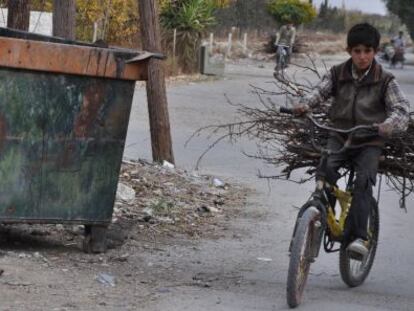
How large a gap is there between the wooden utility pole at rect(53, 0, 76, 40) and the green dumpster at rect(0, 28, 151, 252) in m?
2.69

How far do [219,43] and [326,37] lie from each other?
2732cm

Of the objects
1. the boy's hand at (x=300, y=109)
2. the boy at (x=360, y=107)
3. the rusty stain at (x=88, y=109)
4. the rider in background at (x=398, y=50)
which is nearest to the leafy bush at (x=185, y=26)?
the rider in background at (x=398, y=50)

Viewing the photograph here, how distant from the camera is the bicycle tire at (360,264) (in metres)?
7.35

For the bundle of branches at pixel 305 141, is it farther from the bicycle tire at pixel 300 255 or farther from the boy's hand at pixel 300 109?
the bicycle tire at pixel 300 255

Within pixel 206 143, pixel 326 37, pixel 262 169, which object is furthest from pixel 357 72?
pixel 326 37

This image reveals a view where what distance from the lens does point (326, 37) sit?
7675 cm

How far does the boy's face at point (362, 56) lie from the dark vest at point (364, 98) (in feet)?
0.17

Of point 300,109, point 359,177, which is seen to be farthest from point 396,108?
point 300,109

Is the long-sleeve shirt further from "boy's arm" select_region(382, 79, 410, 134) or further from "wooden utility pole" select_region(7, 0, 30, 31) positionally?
"wooden utility pole" select_region(7, 0, 30, 31)

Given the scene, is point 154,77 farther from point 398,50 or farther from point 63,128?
point 398,50

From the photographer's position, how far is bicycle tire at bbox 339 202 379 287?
7348 millimetres

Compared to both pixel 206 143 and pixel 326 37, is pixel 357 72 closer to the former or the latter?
pixel 206 143

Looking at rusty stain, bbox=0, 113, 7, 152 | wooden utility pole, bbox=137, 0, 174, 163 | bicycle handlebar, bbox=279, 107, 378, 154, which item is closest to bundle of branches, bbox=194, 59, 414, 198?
bicycle handlebar, bbox=279, 107, 378, 154

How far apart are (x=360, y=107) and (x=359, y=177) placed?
478mm
